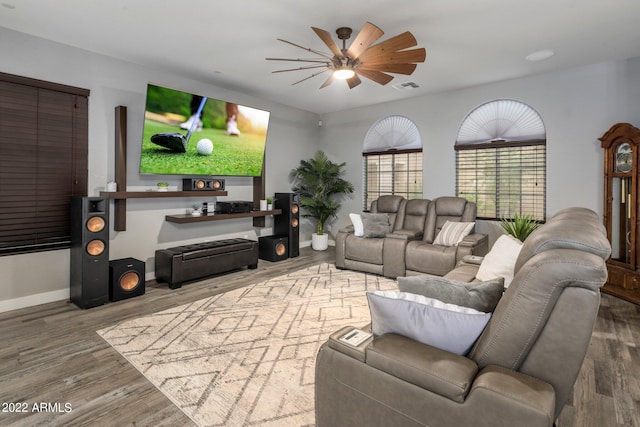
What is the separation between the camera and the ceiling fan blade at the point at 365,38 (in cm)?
266

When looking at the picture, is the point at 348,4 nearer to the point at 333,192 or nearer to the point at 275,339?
the point at 275,339

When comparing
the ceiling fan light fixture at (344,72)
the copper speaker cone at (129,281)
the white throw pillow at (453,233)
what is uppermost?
the ceiling fan light fixture at (344,72)

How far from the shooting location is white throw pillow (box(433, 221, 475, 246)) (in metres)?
4.51

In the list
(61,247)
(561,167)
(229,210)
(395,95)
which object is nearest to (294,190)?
(229,210)

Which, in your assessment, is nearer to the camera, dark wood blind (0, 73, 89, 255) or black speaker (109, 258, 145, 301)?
dark wood blind (0, 73, 89, 255)

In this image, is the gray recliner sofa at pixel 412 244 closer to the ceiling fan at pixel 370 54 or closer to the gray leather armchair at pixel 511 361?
the ceiling fan at pixel 370 54

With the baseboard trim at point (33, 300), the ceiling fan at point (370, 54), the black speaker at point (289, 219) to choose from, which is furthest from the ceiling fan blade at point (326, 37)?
the baseboard trim at point (33, 300)

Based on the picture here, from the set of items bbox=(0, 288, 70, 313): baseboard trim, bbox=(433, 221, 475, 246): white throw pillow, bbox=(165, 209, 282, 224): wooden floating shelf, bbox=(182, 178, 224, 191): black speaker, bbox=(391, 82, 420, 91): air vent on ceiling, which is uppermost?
bbox=(391, 82, 420, 91): air vent on ceiling

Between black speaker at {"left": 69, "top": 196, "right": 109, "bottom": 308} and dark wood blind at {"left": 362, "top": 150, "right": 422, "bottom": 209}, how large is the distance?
4471 mm

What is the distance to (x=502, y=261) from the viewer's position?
8.68 ft

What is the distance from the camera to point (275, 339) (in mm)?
2818

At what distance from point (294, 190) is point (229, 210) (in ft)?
6.22

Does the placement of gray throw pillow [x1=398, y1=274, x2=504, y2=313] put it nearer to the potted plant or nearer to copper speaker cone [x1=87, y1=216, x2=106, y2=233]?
copper speaker cone [x1=87, y1=216, x2=106, y2=233]

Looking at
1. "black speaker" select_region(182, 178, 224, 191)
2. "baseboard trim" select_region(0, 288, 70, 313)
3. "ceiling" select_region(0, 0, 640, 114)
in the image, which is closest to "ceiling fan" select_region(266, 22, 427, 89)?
"ceiling" select_region(0, 0, 640, 114)
